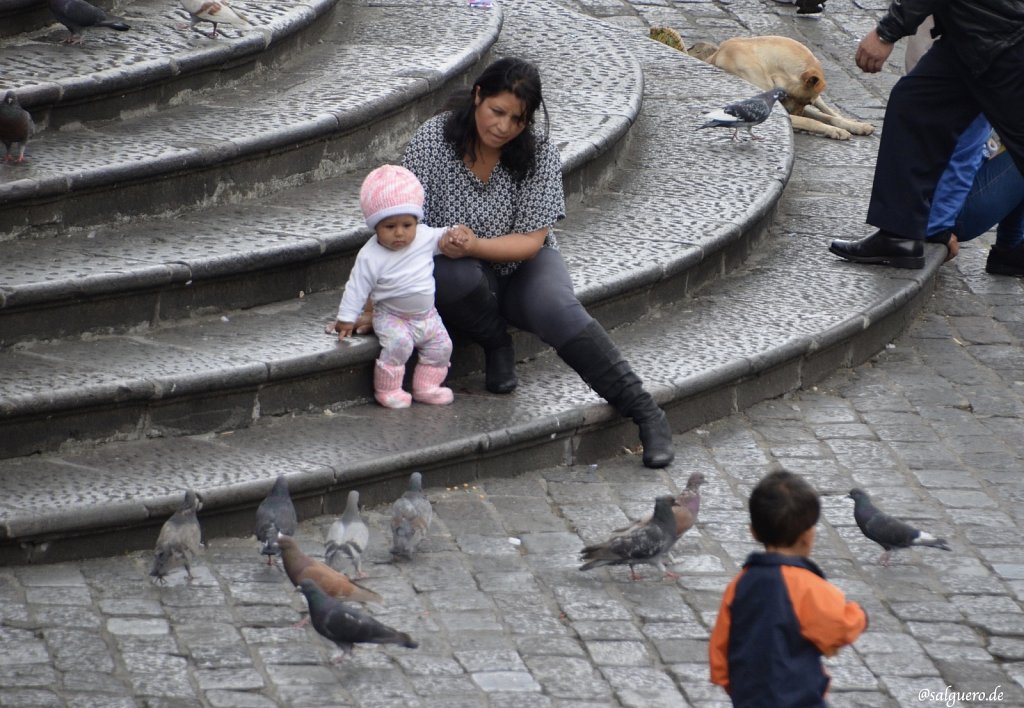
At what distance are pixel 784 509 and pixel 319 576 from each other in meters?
1.53

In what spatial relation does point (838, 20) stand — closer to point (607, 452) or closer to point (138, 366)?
point (607, 452)

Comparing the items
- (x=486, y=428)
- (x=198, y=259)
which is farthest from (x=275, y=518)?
(x=198, y=259)

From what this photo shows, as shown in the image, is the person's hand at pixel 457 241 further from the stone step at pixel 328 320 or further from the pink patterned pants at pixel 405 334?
the stone step at pixel 328 320

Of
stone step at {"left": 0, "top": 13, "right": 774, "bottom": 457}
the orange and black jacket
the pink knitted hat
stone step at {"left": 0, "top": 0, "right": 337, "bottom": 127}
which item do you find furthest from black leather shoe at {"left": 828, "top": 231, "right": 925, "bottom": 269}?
the orange and black jacket

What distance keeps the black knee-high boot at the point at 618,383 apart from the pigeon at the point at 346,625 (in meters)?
1.81

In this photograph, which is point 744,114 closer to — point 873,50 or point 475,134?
point 873,50

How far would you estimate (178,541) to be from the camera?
4.69 meters

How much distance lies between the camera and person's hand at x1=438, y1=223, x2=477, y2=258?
5.76m

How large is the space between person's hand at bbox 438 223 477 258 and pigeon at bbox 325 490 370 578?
4.09 ft

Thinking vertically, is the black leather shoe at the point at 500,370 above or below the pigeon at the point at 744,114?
below

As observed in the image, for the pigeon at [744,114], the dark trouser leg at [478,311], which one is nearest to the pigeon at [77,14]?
the dark trouser leg at [478,311]

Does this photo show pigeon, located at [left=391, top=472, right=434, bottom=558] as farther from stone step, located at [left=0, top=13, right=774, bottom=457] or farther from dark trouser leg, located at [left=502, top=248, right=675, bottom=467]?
dark trouser leg, located at [left=502, top=248, right=675, bottom=467]

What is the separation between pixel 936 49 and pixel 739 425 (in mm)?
2168

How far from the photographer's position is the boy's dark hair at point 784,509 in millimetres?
3625
